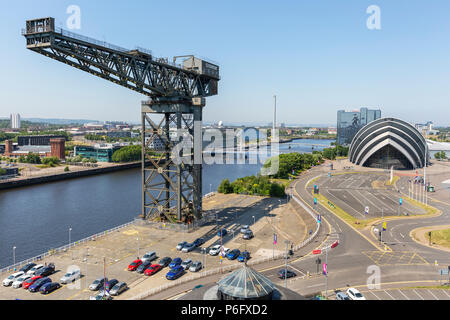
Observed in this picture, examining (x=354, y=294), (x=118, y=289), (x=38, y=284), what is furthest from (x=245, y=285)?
(x=38, y=284)

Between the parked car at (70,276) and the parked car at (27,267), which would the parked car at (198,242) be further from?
the parked car at (27,267)

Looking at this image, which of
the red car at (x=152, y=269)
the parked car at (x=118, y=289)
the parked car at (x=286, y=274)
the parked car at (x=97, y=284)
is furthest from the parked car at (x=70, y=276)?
the parked car at (x=286, y=274)

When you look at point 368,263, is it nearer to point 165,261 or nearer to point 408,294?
point 408,294

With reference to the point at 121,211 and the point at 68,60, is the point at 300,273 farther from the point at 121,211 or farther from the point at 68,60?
the point at 121,211
